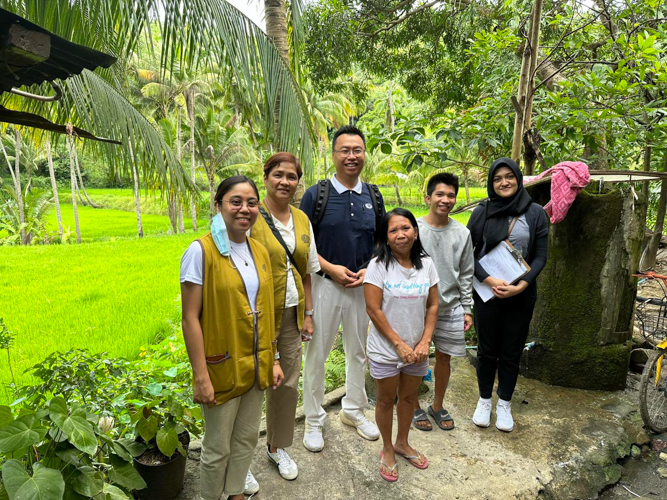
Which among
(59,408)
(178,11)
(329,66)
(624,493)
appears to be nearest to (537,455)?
(624,493)

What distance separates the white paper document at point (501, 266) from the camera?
2658 mm

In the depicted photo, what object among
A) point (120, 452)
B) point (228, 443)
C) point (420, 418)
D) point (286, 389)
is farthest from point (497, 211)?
point (120, 452)

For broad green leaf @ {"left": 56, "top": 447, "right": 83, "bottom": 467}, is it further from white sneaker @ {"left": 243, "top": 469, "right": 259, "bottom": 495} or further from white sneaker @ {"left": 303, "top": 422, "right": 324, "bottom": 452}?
white sneaker @ {"left": 303, "top": 422, "right": 324, "bottom": 452}

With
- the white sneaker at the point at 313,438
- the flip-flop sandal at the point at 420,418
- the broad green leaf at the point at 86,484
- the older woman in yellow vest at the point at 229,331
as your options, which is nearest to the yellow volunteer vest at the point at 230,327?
the older woman in yellow vest at the point at 229,331

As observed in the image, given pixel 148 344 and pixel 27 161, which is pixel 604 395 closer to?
pixel 148 344

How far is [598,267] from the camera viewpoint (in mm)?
3309

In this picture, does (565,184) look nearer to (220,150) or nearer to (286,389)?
(286,389)

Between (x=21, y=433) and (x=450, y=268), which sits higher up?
(x=450, y=268)

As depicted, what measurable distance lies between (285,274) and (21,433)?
1.17 meters

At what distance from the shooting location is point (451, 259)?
2.64m

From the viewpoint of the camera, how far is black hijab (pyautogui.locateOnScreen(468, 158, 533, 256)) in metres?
2.66

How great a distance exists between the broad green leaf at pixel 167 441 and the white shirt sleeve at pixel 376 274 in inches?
46.8

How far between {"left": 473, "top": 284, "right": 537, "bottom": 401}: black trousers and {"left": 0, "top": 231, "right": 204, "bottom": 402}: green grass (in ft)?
12.2

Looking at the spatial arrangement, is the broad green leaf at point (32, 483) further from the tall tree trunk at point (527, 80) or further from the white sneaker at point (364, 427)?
the tall tree trunk at point (527, 80)
